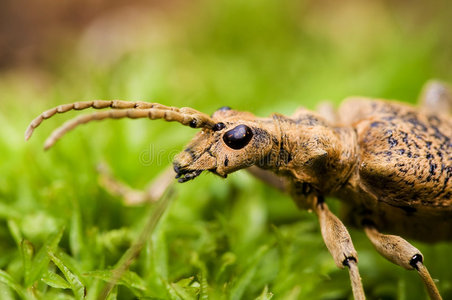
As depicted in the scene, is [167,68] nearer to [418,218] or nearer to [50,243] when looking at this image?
[50,243]

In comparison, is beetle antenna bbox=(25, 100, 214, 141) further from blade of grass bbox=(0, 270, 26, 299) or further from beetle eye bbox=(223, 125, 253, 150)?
blade of grass bbox=(0, 270, 26, 299)

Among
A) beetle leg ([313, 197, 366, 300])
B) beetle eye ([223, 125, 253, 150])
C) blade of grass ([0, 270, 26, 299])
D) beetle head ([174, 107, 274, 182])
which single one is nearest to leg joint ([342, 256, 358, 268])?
beetle leg ([313, 197, 366, 300])

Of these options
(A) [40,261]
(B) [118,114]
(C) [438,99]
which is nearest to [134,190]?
(A) [40,261]

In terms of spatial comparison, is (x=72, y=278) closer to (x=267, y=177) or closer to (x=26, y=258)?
(x=26, y=258)

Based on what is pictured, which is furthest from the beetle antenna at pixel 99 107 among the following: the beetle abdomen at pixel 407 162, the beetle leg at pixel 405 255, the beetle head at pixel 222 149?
the beetle leg at pixel 405 255

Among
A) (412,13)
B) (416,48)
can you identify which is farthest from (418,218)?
(412,13)

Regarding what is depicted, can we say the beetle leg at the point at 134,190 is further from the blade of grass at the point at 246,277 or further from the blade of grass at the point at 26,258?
the blade of grass at the point at 246,277
